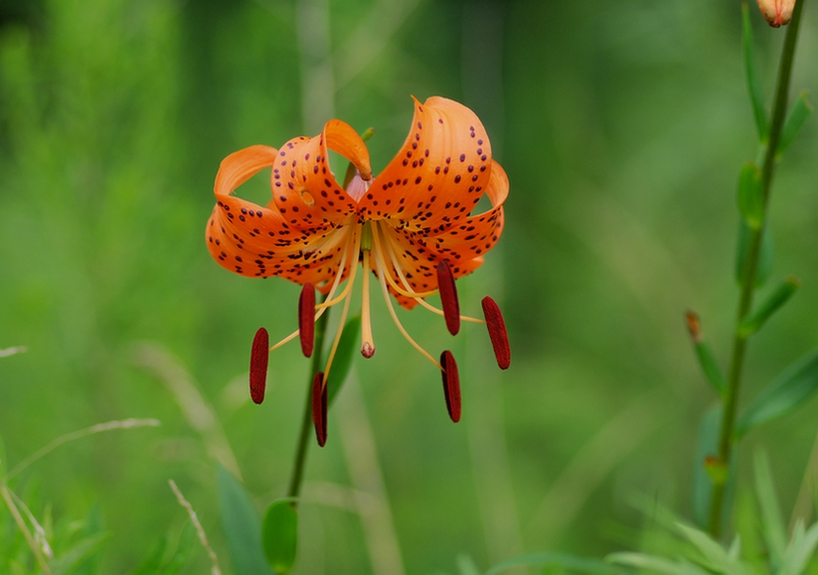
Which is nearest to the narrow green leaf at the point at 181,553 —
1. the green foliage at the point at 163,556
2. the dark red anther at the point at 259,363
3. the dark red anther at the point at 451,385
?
the green foliage at the point at 163,556

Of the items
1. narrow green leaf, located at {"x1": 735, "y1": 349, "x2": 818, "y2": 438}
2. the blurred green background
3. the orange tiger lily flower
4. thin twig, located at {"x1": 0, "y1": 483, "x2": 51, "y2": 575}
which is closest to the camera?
thin twig, located at {"x1": 0, "y1": 483, "x2": 51, "y2": 575}

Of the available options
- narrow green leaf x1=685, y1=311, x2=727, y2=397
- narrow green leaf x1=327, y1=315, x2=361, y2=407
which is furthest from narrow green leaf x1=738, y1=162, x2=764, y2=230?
narrow green leaf x1=327, y1=315, x2=361, y2=407

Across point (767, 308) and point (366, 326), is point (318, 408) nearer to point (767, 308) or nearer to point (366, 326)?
point (366, 326)

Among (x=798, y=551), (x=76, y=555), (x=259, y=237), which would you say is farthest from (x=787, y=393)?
(x=76, y=555)

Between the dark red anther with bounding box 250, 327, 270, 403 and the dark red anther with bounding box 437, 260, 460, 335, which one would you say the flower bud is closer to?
the dark red anther with bounding box 437, 260, 460, 335

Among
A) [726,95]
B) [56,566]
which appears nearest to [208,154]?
[726,95]

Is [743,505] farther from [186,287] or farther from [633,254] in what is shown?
[633,254]
